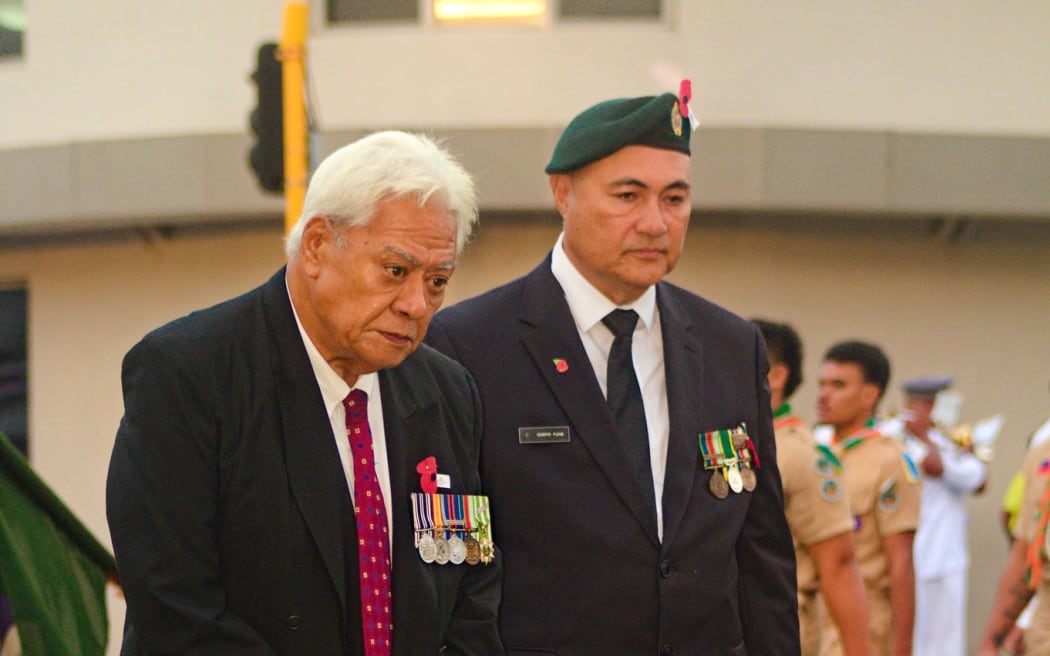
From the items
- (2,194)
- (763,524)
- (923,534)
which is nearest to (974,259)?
(923,534)

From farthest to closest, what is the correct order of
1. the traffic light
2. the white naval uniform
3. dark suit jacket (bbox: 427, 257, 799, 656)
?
the white naval uniform < the traffic light < dark suit jacket (bbox: 427, 257, 799, 656)

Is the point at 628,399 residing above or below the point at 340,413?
below

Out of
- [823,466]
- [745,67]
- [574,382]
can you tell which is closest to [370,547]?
[574,382]

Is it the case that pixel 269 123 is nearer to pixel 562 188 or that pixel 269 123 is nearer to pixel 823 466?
pixel 823 466

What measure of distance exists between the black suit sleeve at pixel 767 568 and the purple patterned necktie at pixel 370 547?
4.34ft

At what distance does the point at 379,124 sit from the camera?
464 inches

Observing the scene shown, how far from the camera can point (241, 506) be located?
307 centimetres

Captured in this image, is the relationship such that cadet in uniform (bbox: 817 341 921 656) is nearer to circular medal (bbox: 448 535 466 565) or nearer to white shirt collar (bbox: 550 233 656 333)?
white shirt collar (bbox: 550 233 656 333)

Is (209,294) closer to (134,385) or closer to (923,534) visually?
(923,534)

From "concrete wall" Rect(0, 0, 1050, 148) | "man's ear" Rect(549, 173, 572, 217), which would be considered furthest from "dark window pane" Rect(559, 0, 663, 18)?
"man's ear" Rect(549, 173, 572, 217)

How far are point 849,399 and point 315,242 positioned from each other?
4840 millimetres

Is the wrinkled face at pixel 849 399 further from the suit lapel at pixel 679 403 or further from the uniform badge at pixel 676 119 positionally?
the uniform badge at pixel 676 119

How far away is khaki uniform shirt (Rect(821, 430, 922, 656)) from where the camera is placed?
6809mm

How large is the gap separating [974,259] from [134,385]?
10458mm
